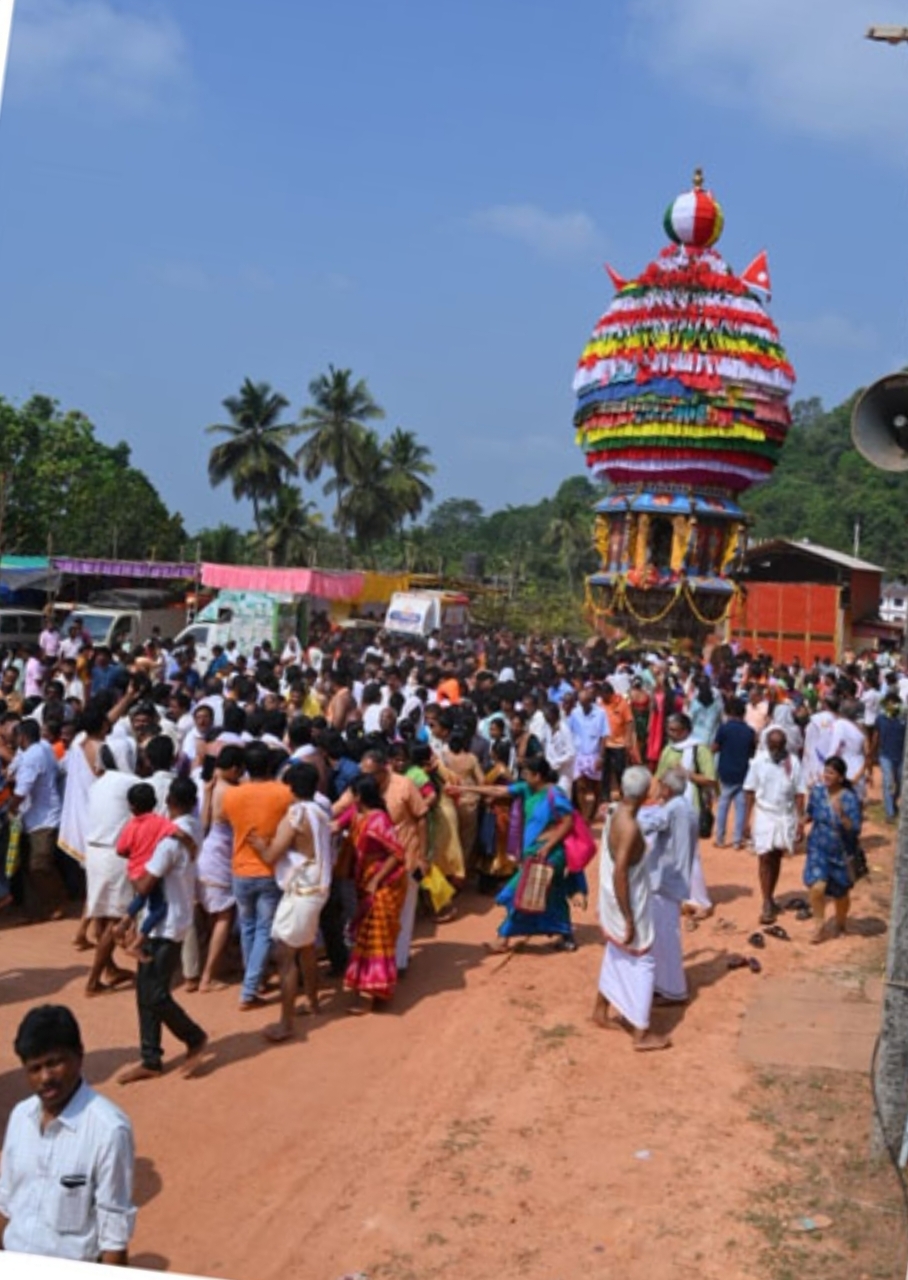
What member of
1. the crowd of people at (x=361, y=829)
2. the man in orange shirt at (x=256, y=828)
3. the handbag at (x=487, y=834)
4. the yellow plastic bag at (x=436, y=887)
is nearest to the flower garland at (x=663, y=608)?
the crowd of people at (x=361, y=829)

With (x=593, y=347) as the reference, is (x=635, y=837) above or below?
below

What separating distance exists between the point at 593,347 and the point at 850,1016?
1115 inches

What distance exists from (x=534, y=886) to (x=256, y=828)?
2.21 meters

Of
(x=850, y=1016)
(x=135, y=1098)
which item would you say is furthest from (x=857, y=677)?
(x=135, y=1098)

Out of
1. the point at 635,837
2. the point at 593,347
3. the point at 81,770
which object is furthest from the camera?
the point at 593,347

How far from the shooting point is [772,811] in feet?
30.6

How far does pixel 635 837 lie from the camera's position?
270 inches

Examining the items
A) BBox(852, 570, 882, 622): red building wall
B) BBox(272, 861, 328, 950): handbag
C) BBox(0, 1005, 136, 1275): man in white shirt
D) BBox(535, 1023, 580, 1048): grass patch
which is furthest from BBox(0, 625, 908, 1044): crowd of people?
BBox(852, 570, 882, 622): red building wall

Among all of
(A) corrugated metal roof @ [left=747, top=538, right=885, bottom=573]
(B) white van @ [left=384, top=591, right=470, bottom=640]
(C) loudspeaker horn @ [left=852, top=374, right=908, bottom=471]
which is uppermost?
(A) corrugated metal roof @ [left=747, top=538, right=885, bottom=573]

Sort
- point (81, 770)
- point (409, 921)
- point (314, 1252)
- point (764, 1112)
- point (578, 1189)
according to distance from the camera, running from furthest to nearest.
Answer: point (81, 770), point (409, 921), point (764, 1112), point (578, 1189), point (314, 1252)

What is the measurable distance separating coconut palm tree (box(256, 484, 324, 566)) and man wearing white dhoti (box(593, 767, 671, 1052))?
4220 cm

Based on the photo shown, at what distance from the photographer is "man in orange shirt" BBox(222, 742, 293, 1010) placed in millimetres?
6996

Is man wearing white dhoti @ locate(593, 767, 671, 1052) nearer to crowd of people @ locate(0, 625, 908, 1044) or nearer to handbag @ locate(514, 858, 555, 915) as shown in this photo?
crowd of people @ locate(0, 625, 908, 1044)

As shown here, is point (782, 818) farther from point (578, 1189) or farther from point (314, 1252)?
point (314, 1252)
